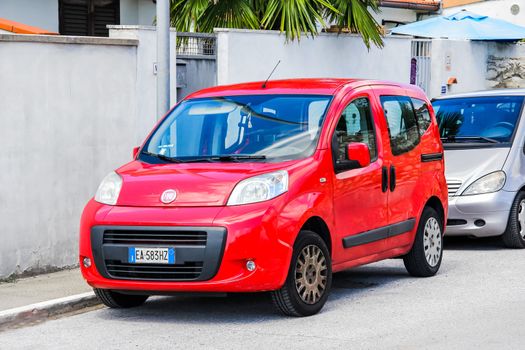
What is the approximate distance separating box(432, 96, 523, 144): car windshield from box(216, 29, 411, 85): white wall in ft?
7.62

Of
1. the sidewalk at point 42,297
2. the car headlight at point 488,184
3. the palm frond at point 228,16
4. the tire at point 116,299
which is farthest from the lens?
the palm frond at point 228,16

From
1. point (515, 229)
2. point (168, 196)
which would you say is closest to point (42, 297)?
point (168, 196)

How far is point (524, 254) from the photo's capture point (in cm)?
1289

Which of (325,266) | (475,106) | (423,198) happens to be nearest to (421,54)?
(475,106)

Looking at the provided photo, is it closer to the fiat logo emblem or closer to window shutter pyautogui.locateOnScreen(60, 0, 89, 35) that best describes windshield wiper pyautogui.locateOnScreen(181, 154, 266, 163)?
the fiat logo emblem

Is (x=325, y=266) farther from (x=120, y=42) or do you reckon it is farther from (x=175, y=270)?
(x=120, y=42)

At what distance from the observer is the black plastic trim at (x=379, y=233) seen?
987 cm

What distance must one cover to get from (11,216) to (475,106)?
602 cm

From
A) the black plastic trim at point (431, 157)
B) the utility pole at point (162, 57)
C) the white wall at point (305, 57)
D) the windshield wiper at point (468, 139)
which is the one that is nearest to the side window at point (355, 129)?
the black plastic trim at point (431, 157)

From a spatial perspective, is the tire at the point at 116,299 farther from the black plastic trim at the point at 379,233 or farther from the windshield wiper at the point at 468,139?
the windshield wiper at the point at 468,139

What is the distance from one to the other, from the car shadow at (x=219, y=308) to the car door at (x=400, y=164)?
57 centimetres

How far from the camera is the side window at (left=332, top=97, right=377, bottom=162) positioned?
980 cm

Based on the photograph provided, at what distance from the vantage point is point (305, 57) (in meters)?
A: 16.5

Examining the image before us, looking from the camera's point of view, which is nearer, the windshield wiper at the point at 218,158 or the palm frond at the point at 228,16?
the windshield wiper at the point at 218,158
